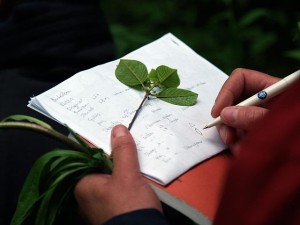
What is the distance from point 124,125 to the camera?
67 cm

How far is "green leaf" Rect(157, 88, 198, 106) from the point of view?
2.40ft

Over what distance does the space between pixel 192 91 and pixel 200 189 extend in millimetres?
207

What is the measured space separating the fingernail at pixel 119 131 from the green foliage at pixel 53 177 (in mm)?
40

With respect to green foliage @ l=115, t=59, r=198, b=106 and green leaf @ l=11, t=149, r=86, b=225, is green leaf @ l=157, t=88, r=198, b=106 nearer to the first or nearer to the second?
green foliage @ l=115, t=59, r=198, b=106

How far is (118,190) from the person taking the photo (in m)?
0.56

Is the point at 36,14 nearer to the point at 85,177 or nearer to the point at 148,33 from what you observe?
the point at 85,177

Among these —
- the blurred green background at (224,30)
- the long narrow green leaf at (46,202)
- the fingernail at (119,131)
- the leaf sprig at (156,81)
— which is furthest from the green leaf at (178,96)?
the blurred green background at (224,30)

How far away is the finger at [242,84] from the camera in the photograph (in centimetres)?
72

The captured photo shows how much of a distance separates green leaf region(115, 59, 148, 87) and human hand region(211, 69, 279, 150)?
0.13 meters

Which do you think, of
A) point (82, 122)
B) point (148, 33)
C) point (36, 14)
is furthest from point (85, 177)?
point (148, 33)

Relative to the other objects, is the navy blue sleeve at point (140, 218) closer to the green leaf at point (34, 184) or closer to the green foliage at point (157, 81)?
the green leaf at point (34, 184)

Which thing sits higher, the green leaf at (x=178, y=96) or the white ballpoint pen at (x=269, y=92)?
the green leaf at (x=178, y=96)

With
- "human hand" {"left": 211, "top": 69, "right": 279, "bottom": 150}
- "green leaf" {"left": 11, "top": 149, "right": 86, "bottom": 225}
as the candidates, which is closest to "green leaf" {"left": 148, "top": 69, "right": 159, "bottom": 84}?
"human hand" {"left": 211, "top": 69, "right": 279, "bottom": 150}

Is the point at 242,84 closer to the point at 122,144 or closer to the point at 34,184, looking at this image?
the point at 122,144
